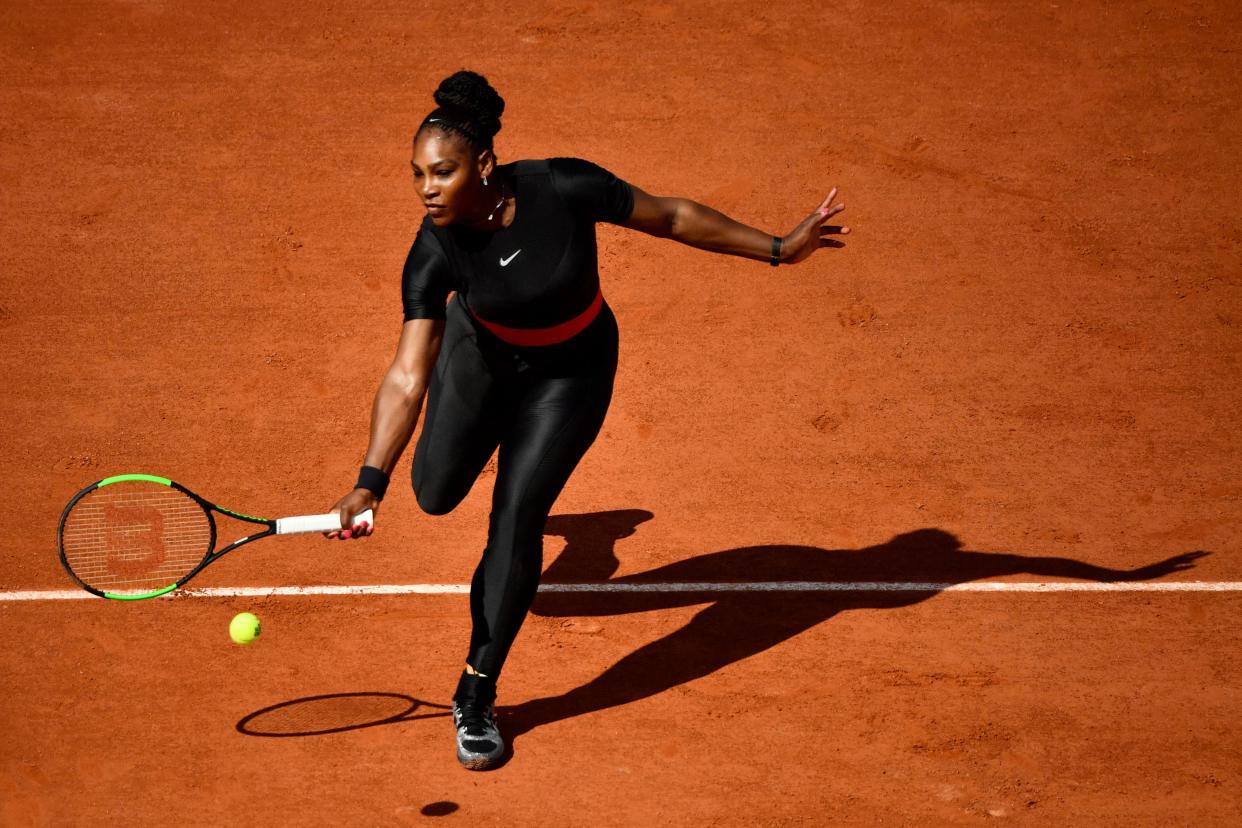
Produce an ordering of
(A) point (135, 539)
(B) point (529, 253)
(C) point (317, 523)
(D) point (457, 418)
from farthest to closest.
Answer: (A) point (135, 539) < (D) point (457, 418) < (B) point (529, 253) < (C) point (317, 523)

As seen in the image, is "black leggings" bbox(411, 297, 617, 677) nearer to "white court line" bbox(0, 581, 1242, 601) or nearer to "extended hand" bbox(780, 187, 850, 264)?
"extended hand" bbox(780, 187, 850, 264)

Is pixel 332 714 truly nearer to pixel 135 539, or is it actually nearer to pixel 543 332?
pixel 135 539

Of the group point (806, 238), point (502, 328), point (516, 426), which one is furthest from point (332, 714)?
point (806, 238)

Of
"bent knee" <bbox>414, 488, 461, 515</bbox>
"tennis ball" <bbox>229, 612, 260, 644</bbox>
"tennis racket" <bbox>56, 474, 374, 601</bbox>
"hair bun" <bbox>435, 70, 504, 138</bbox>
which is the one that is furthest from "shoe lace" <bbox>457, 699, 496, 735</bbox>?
"hair bun" <bbox>435, 70, 504, 138</bbox>

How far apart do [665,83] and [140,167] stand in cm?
391

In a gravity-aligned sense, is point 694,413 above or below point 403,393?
below

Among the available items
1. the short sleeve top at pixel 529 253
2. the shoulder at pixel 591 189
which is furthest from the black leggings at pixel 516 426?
the shoulder at pixel 591 189

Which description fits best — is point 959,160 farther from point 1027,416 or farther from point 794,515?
point 794,515

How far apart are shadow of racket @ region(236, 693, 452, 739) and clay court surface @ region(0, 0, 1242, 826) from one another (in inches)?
0.7

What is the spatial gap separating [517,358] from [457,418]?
46 centimetres

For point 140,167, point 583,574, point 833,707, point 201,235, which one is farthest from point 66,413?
point 833,707

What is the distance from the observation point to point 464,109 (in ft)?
18.0

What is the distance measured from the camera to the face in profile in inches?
214

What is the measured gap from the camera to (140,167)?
33.3 feet
